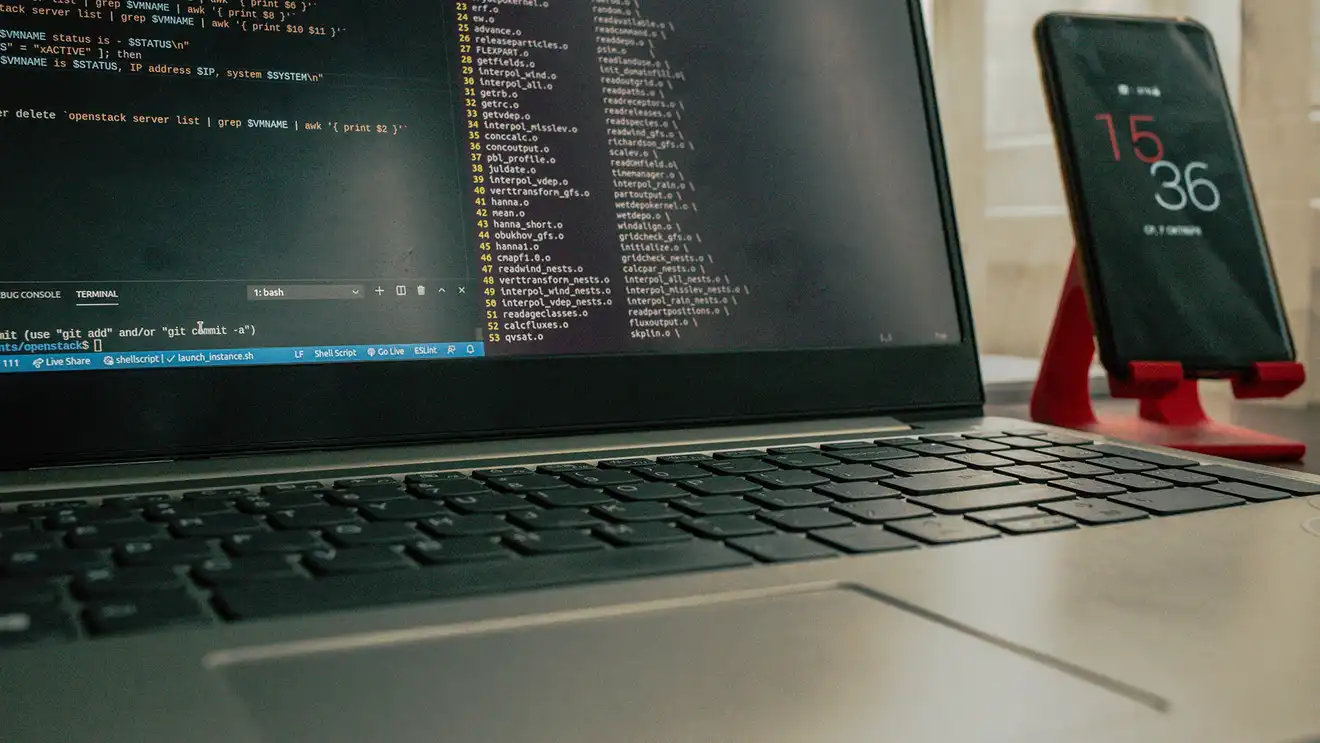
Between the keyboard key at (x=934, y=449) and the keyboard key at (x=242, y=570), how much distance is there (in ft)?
1.24

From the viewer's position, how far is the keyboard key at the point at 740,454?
24.5 inches

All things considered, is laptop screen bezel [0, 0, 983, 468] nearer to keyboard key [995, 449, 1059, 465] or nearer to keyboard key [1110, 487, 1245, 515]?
keyboard key [995, 449, 1059, 465]

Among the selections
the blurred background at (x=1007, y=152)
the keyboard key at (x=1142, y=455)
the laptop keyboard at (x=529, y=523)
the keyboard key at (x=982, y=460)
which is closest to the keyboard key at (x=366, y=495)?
the laptop keyboard at (x=529, y=523)

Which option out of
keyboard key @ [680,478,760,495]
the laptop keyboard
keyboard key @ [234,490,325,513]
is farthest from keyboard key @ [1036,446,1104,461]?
keyboard key @ [234,490,325,513]

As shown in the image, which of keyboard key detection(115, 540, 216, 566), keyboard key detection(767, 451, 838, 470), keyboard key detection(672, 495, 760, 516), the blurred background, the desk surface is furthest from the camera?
the blurred background

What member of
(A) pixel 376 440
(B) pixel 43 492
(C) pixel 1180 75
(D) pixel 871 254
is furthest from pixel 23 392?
(C) pixel 1180 75

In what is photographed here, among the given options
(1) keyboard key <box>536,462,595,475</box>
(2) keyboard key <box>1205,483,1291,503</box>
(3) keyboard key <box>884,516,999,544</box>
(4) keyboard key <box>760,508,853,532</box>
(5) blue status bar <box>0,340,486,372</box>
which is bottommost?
(2) keyboard key <box>1205,483,1291,503</box>

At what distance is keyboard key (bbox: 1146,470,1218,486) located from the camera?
1.90 ft

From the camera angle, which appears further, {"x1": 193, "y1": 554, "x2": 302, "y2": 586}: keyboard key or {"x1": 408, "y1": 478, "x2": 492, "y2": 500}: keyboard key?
{"x1": 408, "y1": 478, "x2": 492, "y2": 500}: keyboard key

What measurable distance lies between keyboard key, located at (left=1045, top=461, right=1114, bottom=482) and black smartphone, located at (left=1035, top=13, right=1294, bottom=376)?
0.96ft

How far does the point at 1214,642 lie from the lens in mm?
342

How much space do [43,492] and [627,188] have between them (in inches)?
14.6

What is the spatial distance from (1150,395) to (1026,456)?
0.31 metres

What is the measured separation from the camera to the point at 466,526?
448mm
